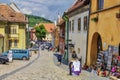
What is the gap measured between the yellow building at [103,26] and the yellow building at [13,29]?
4159cm

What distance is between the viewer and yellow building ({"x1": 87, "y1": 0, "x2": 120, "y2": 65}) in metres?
27.2

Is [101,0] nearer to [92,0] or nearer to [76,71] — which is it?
[92,0]

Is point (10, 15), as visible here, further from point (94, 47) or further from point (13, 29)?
point (94, 47)

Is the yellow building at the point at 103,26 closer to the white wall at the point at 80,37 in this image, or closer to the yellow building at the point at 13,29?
the white wall at the point at 80,37

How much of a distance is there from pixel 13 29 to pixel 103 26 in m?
51.7

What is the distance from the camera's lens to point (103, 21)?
3075 centimetres

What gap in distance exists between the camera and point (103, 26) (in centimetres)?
3073

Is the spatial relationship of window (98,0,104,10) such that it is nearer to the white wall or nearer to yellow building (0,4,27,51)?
the white wall

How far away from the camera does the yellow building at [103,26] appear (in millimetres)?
27188

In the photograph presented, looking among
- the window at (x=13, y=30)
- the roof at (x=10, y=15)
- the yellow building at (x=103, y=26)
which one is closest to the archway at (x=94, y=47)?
the yellow building at (x=103, y=26)

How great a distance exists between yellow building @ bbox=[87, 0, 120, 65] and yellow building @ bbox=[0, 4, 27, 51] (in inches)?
1637

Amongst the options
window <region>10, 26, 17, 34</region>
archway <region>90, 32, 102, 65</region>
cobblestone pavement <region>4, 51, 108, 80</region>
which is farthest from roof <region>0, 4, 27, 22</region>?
cobblestone pavement <region>4, 51, 108, 80</region>

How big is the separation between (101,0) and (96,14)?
67.7 inches

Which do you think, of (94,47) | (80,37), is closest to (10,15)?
(80,37)
